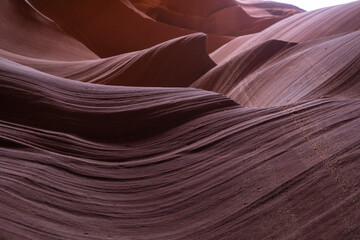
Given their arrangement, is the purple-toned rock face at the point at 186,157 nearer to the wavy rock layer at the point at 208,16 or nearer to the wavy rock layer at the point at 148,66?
the wavy rock layer at the point at 148,66

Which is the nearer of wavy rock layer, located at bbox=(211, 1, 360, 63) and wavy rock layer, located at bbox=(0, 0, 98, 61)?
wavy rock layer, located at bbox=(211, 1, 360, 63)

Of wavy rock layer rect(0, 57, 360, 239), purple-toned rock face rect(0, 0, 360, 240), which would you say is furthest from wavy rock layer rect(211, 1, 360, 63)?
wavy rock layer rect(0, 57, 360, 239)

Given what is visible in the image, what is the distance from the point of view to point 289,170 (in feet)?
3.12

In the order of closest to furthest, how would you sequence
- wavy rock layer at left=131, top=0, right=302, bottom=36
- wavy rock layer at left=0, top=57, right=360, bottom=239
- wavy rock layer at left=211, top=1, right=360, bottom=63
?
Answer: wavy rock layer at left=0, top=57, right=360, bottom=239 → wavy rock layer at left=211, top=1, right=360, bottom=63 → wavy rock layer at left=131, top=0, right=302, bottom=36

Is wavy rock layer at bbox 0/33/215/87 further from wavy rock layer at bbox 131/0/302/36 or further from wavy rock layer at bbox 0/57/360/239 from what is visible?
wavy rock layer at bbox 131/0/302/36

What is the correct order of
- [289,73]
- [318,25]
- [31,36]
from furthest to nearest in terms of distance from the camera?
[31,36], [318,25], [289,73]

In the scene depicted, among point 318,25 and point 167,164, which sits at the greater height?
point 318,25

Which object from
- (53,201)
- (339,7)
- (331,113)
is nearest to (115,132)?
(53,201)

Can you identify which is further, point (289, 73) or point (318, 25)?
point (318, 25)

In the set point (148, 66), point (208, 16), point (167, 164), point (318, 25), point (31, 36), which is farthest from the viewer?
point (208, 16)

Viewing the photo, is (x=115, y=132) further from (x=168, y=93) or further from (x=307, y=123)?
(x=307, y=123)

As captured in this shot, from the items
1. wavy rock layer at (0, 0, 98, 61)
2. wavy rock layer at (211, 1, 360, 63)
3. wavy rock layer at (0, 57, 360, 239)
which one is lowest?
wavy rock layer at (0, 57, 360, 239)

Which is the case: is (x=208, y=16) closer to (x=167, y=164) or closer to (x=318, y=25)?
(x=318, y=25)

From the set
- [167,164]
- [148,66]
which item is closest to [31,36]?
[148,66]
